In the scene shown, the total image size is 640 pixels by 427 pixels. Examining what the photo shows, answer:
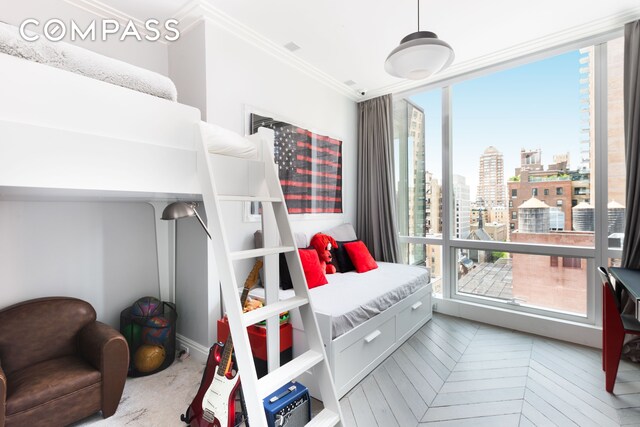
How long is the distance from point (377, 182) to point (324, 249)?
130 centimetres

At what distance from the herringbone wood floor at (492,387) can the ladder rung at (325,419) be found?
0.58m

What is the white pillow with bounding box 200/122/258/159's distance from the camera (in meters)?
1.43

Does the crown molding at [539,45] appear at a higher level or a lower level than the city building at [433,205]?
higher

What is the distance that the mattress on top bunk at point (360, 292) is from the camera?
206cm

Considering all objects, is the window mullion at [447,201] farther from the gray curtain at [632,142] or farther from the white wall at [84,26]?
the white wall at [84,26]

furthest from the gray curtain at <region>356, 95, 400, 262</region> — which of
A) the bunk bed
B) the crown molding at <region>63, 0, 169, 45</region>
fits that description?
the bunk bed

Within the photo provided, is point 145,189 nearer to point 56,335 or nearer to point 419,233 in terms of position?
point 56,335

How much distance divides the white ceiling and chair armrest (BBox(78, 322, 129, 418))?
243 cm

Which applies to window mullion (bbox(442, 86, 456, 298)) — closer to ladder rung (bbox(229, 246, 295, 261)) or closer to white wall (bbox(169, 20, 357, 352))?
white wall (bbox(169, 20, 357, 352))

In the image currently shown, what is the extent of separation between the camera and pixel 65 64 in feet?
3.79

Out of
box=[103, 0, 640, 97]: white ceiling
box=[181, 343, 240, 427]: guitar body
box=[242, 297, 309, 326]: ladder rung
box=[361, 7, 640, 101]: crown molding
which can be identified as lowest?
box=[181, 343, 240, 427]: guitar body

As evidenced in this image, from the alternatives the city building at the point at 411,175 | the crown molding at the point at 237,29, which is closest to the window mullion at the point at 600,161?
the city building at the point at 411,175

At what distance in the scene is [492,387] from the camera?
6.87 feet

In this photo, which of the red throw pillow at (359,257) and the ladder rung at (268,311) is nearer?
the ladder rung at (268,311)
